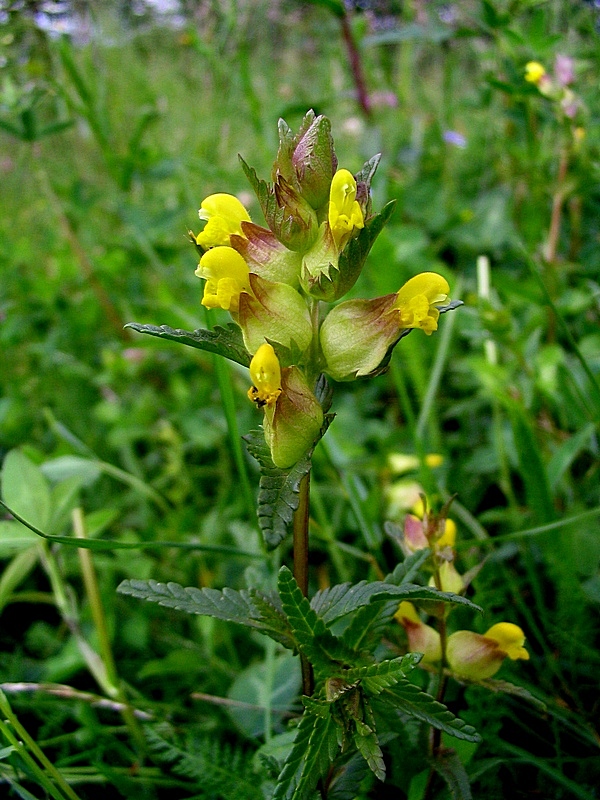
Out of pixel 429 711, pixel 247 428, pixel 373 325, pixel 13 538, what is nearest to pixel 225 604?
pixel 429 711

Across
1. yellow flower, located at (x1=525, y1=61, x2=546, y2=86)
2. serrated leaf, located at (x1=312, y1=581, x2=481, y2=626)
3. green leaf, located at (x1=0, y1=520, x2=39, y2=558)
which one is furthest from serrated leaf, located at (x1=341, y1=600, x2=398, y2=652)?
yellow flower, located at (x1=525, y1=61, x2=546, y2=86)

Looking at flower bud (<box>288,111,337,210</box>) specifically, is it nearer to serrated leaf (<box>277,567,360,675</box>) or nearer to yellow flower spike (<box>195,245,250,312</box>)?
yellow flower spike (<box>195,245,250,312</box>)

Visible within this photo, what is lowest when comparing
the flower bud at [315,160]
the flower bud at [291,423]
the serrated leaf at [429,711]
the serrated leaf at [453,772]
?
the serrated leaf at [453,772]

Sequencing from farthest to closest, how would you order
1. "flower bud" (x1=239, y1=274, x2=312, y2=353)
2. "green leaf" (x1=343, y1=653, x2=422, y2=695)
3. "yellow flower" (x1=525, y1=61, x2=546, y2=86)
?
"yellow flower" (x1=525, y1=61, x2=546, y2=86) → "flower bud" (x1=239, y1=274, x2=312, y2=353) → "green leaf" (x1=343, y1=653, x2=422, y2=695)

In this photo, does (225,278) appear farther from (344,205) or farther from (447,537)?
(447,537)

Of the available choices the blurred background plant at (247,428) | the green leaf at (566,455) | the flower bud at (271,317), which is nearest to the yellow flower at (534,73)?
the blurred background plant at (247,428)

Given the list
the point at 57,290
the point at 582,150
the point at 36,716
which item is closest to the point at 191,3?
the point at 57,290

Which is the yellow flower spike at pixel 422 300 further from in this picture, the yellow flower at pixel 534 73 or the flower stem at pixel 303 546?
the yellow flower at pixel 534 73
